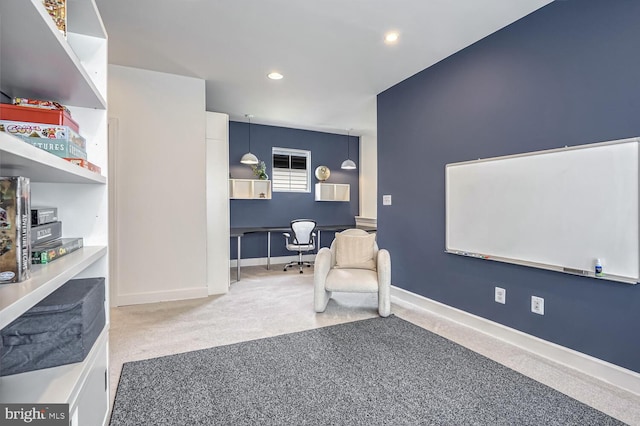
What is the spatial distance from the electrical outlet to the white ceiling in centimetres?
222

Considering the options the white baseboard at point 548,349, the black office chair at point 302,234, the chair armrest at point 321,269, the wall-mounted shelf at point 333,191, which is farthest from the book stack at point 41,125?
the wall-mounted shelf at point 333,191

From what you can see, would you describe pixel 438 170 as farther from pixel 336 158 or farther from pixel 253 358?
pixel 336 158

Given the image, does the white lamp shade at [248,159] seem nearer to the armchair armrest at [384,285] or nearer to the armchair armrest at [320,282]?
the armchair armrest at [320,282]

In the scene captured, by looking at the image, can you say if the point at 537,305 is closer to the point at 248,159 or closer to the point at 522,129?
the point at 522,129

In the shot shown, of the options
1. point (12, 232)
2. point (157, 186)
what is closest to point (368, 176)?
point (157, 186)

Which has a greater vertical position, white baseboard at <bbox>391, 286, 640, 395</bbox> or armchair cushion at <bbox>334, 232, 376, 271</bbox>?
armchair cushion at <bbox>334, 232, 376, 271</bbox>

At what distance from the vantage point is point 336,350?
2432mm

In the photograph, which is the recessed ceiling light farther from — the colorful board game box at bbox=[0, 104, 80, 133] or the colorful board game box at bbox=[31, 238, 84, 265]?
the colorful board game box at bbox=[31, 238, 84, 265]

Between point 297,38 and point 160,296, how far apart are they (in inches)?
122

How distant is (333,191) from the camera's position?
6.64 m

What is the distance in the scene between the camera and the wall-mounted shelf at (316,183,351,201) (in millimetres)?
6516

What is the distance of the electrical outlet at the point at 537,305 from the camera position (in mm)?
2432

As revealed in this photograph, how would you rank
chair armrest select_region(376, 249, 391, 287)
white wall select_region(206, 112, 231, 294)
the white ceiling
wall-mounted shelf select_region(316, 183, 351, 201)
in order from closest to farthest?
the white ceiling
chair armrest select_region(376, 249, 391, 287)
white wall select_region(206, 112, 231, 294)
wall-mounted shelf select_region(316, 183, 351, 201)

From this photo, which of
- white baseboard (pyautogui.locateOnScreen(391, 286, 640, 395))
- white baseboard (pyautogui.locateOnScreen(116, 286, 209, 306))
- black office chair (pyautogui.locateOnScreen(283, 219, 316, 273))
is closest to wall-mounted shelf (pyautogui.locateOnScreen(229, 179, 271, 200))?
black office chair (pyautogui.locateOnScreen(283, 219, 316, 273))
